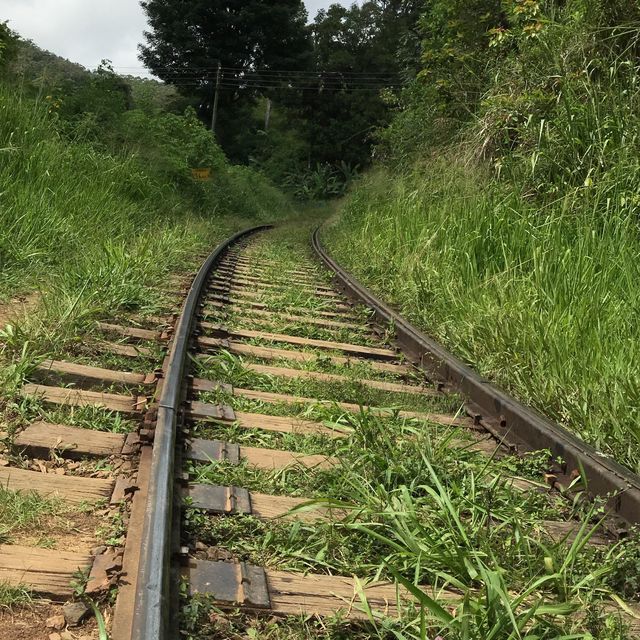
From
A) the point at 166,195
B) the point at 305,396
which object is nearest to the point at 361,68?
the point at 166,195

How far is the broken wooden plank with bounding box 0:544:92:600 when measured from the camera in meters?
1.65

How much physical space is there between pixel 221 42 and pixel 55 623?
35752 millimetres

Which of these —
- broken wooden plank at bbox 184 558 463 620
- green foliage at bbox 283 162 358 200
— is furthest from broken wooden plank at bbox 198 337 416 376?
green foliage at bbox 283 162 358 200

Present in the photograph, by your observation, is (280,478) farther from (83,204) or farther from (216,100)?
Result: (216,100)

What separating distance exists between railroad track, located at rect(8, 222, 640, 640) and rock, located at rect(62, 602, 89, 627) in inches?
2.0

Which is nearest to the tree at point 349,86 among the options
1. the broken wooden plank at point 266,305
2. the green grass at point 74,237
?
the green grass at point 74,237

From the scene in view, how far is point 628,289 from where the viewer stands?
4.07m

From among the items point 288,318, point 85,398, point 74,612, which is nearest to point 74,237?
point 288,318

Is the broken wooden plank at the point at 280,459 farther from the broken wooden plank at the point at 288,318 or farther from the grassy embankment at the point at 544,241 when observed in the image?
the broken wooden plank at the point at 288,318

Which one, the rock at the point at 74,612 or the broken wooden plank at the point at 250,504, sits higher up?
the broken wooden plank at the point at 250,504

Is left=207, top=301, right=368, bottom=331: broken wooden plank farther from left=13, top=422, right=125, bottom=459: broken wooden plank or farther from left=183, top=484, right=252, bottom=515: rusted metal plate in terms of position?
left=183, top=484, right=252, bottom=515: rusted metal plate

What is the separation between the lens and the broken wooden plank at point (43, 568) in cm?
165

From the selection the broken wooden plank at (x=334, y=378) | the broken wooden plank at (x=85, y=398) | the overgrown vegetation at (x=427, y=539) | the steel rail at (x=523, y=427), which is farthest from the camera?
the broken wooden plank at (x=334, y=378)

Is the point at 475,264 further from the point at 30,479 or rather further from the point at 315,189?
the point at 315,189
